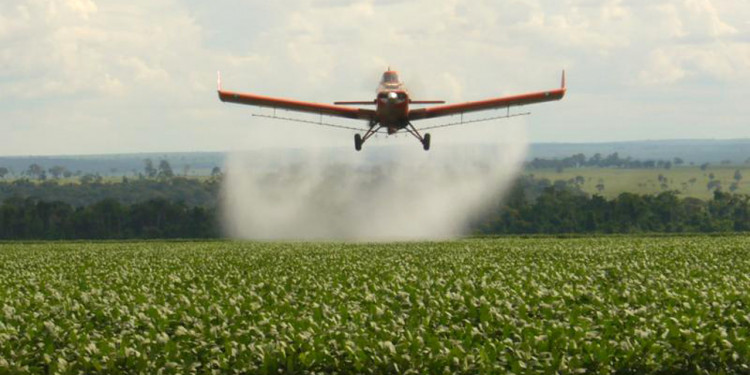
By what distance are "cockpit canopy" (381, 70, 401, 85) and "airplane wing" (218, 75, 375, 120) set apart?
143 inches

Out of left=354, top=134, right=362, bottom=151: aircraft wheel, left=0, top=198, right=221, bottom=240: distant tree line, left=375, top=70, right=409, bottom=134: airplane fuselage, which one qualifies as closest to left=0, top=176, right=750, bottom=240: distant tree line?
left=0, top=198, right=221, bottom=240: distant tree line

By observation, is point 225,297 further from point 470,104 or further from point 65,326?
point 470,104

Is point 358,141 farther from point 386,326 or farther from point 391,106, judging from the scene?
point 386,326

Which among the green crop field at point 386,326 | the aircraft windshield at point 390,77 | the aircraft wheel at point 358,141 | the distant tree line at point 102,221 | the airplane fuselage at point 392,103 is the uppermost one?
the aircraft windshield at point 390,77

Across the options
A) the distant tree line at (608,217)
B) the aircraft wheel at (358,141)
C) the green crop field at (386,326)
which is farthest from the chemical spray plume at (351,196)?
the green crop field at (386,326)

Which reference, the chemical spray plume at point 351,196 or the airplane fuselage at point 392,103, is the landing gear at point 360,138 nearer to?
the airplane fuselage at point 392,103

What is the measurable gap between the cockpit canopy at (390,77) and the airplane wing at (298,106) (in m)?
3.63

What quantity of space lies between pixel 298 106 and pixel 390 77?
8.77 meters

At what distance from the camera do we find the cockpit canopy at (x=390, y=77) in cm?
5431

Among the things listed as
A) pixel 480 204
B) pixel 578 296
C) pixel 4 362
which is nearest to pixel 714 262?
pixel 578 296

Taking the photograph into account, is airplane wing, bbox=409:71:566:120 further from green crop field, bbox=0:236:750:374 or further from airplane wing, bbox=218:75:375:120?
green crop field, bbox=0:236:750:374

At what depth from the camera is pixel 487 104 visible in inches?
2360

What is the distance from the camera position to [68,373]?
1659 cm

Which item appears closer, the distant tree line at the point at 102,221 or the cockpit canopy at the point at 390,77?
the cockpit canopy at the point at 390,77
